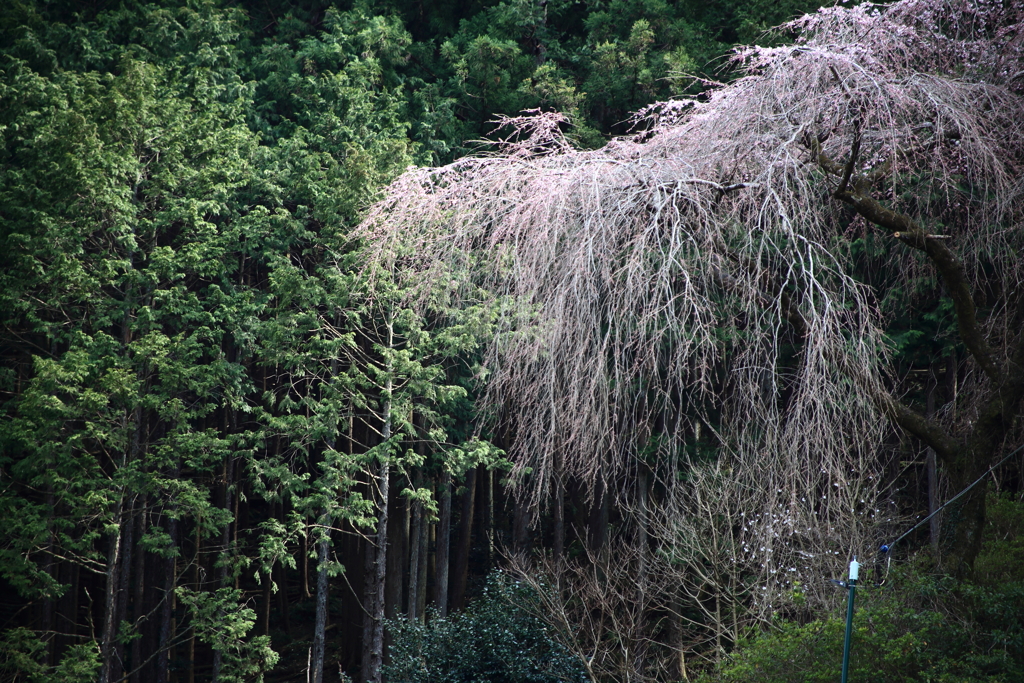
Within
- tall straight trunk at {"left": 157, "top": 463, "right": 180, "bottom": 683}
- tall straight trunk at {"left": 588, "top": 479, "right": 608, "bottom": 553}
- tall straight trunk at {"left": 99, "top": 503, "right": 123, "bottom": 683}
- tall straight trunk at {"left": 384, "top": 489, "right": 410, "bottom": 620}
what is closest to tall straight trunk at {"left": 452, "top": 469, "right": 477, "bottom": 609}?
tall straight trunk at {"left": 384, "top": 489, "right": 410, "bottom": 620}

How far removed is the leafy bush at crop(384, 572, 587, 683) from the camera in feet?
34.4

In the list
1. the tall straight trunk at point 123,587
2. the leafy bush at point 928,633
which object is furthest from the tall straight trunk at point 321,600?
the leafy bush at point 928,633

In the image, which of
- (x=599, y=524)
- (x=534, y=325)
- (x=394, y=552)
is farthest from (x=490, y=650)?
(x=394, y=552)

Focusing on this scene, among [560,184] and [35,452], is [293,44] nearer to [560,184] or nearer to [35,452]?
[35,452]

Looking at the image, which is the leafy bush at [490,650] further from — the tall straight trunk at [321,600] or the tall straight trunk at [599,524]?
the tall straight trunk at [599,524]

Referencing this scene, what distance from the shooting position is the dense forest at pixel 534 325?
5164mm

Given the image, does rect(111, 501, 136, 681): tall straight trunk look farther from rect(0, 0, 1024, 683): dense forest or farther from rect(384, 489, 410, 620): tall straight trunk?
rect(384, 489, 410, 620): tall straight trunk

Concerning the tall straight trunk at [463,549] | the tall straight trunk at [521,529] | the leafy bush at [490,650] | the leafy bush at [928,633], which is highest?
the leafy bush at [928,633]

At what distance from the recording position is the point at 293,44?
20.0m

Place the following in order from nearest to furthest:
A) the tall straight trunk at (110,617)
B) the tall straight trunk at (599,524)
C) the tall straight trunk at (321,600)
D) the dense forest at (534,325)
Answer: the dense forest at (534,325) → the tall straight trunk at (110,617) → the tall straight trunk at (321,600) → the tall straight trunk at (599,524)

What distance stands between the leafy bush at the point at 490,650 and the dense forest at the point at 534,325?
0.16ft

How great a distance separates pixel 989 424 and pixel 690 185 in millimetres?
2379

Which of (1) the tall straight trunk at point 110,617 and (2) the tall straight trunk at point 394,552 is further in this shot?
(2) the tall straight trunk at point 394,552

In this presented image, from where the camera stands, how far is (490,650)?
422 inches
